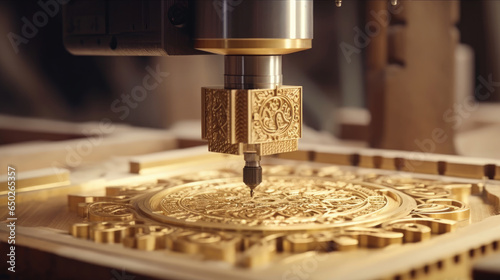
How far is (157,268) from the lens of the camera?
3.61 ft

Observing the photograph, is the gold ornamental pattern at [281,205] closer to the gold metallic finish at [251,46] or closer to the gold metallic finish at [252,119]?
the gold metallic finish at [252,119]

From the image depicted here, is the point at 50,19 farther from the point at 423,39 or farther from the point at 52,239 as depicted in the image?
the point at 52,239

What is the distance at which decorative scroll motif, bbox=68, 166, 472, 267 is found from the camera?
123 centimetres

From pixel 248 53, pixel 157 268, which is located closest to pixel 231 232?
pixel 157 268

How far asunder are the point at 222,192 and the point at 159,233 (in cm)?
37

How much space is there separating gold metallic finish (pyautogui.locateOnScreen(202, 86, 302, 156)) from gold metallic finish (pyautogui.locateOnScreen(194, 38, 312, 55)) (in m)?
0.07
